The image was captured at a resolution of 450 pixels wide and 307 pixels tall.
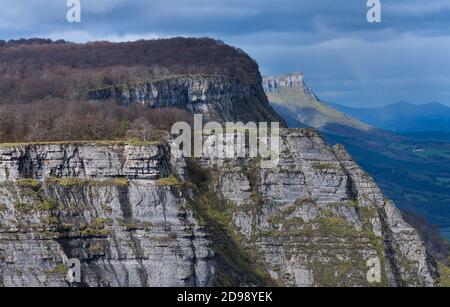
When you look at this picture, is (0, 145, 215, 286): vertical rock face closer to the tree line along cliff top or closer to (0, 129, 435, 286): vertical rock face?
(0, 129, 435, 286): vertical rock face

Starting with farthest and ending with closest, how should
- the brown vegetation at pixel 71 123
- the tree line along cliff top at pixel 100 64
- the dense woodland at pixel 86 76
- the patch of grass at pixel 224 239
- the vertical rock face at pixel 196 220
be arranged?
the tree line along cliff top at pixel 100 64 < the dense woodland at pixel 86 76 < the brown vegetation at pixel 71 123 < the patch of grass at pixel 224 239 < the vertical rock face at pixel 196 220

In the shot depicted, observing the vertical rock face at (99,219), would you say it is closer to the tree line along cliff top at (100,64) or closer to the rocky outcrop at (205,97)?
the tree line along cliff top at (100,64)

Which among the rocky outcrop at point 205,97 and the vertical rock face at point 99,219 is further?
the rocky outcrop at point 205,97

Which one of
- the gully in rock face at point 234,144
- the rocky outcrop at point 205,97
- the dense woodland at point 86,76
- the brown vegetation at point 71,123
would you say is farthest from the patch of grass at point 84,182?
the rocky outcrop at point 205,97

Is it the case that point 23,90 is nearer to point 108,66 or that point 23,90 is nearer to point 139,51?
point 108,66

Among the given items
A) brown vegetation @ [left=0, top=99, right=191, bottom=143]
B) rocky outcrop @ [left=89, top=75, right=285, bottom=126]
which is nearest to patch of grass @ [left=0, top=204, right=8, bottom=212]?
brown vegetation @ [left=0, top=99, right=191, bottom=143]

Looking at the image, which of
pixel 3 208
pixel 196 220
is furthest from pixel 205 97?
pixel 3 208

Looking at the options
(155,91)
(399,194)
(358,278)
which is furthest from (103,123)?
(399,194)
